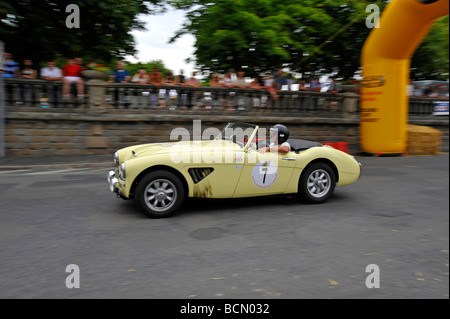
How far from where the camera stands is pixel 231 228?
5355 millimetres

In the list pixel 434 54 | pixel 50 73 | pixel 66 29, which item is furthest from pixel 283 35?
pixel 50 73

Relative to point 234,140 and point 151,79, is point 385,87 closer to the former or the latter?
point 151,79

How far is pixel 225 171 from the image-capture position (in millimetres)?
5941

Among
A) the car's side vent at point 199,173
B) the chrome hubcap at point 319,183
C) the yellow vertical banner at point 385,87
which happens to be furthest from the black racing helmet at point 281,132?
the yellow vertical banner at point 385,87

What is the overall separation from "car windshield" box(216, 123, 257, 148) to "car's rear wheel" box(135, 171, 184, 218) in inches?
48.5

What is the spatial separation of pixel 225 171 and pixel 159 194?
3.32ft

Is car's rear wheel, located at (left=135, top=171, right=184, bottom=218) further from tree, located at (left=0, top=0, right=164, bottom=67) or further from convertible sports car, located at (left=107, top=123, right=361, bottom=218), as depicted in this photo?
tree, located at (left=0, top=0, right=164, bottom=67)

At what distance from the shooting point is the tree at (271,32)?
581 inches

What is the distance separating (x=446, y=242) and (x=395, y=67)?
9.34 m

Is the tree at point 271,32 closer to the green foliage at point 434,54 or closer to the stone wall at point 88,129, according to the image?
the green foliage at point 434,54

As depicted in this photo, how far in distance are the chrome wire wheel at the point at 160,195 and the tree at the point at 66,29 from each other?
8.28 metres
